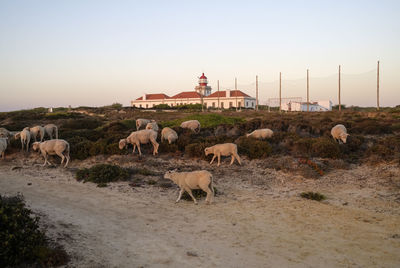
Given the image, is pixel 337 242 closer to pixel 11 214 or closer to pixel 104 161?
pixel 11 214

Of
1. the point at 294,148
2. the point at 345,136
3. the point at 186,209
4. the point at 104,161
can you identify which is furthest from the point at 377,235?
the point at 104,161

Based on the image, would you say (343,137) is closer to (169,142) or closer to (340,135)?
(340,135)

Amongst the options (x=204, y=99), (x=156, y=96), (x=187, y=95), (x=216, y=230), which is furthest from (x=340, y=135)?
(x=156, y=96)

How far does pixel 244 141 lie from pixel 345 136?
540 cm

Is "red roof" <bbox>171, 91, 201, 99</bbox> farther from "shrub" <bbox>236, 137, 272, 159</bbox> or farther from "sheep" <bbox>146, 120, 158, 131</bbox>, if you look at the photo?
"shrub" <bbox>236, 137, 272, 159</bbox>

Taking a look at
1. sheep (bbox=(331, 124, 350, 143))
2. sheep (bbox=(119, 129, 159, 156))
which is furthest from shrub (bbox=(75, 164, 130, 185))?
sheep (bbox=(331, 124, 350, 143))

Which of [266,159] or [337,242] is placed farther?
[266,159]

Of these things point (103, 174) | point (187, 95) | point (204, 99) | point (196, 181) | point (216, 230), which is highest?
point (187, 95)

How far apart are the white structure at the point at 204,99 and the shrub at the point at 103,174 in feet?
254

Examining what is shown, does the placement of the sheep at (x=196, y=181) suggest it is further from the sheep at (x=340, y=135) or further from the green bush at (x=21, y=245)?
the sheep at (x=340, y=135)

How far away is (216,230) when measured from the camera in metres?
7.25

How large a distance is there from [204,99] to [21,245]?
91926mm

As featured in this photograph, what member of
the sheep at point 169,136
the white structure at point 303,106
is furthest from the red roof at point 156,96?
the sheep at point 169,136

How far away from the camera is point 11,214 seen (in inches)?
217
